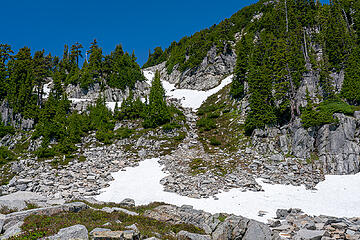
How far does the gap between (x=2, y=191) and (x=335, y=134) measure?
4005 centimetres

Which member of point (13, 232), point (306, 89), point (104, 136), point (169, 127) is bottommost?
point (13, 232)

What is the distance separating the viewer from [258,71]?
35750mm

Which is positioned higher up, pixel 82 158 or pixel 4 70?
pixel 4 70

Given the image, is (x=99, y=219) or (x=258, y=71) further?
(x=258, y=71)

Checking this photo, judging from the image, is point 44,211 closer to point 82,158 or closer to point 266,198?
point 266,198

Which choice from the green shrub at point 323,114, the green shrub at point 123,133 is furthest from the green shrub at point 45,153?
the green shrub at point 323,114

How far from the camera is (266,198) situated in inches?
786

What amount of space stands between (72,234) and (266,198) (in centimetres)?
1748

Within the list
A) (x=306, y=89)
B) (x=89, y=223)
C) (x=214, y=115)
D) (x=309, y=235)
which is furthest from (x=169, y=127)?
(x=89, y=223)

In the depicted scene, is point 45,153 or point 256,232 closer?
point 256,232

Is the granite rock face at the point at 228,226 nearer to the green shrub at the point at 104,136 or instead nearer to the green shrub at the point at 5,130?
the green shrub at the point at 104,136

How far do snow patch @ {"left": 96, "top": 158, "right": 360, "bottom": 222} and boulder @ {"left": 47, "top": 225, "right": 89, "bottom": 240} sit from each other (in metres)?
12.0

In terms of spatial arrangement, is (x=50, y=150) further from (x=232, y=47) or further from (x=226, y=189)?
(x=232, y=47)

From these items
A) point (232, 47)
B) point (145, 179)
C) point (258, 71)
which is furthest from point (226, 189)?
point (232, 47)
